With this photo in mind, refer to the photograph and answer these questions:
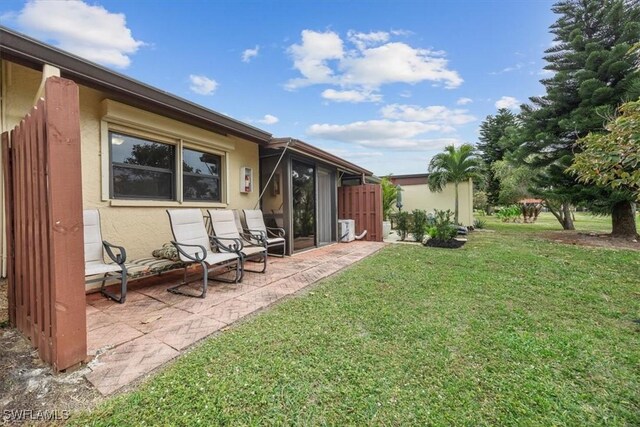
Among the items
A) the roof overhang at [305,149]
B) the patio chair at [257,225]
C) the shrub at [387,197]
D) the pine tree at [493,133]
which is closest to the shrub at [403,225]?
the shrub at [387,197]

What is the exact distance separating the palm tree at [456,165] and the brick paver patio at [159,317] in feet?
36.5

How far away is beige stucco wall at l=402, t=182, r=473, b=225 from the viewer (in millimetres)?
14703

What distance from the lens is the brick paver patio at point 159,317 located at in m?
2.28

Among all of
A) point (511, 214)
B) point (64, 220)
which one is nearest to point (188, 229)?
point (64, 220)

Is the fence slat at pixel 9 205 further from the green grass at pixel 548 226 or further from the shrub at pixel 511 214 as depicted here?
the shrub at pixel 511 214

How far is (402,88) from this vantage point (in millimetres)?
12562

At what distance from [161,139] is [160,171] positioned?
A: 577mm

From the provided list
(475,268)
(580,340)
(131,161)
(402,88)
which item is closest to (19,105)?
(131,161)

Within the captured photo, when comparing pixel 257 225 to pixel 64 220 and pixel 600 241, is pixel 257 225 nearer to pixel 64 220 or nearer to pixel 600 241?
pixel 64 220

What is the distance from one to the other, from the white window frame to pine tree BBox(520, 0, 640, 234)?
1085 centimetres

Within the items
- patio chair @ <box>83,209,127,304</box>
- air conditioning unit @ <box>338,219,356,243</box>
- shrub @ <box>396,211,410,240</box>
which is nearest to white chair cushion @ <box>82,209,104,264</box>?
patio chair @ <box>83,209,127,304</box>

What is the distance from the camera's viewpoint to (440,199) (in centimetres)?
1538

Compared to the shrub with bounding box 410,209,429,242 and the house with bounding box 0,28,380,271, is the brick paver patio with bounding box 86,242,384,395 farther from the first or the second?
the shrub with bounding box 410,209,429,242

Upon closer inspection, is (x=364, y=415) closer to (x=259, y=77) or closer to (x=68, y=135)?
(x=68, y=135)
